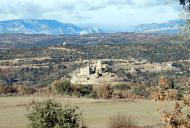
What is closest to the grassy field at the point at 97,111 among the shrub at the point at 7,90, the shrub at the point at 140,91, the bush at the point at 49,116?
the shrub at the point at 7,90

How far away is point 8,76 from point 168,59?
183 ft

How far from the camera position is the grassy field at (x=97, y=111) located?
4241 centimetres

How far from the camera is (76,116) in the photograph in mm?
22453

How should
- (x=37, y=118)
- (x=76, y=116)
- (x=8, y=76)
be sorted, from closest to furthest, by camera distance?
(x=37, y=118), (x=76, y=116), (x=8, y=76)

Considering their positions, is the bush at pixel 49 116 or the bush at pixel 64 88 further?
the bush at pixel 64 88

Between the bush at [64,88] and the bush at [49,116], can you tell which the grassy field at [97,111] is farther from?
the bush at [49,116]

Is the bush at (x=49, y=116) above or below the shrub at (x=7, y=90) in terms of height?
above

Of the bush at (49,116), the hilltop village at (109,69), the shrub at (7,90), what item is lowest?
the hilltop village at (109,69)

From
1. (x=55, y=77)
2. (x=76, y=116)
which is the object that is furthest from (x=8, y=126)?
(x=55, y=77)

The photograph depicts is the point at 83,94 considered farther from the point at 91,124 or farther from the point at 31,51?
the point at 31,51

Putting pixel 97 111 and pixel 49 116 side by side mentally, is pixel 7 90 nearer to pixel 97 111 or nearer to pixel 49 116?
pixel 97 111

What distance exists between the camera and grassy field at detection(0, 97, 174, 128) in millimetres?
42406

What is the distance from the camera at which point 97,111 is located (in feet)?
173

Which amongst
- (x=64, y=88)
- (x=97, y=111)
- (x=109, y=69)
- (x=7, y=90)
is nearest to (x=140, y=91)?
(x=64, y=88)
